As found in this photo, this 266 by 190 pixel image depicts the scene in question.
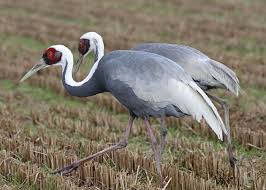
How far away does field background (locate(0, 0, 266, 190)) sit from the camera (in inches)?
212

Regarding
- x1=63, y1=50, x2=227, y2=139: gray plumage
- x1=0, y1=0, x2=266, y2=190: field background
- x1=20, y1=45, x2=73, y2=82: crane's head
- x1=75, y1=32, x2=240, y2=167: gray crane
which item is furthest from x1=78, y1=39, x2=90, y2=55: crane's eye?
x1=0, y1=0, x2=266, y2=190: field background

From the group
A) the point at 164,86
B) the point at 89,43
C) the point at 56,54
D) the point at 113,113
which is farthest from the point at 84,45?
the point at 113,113

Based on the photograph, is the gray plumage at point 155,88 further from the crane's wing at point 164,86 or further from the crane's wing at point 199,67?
the crane's wing at point 199,67

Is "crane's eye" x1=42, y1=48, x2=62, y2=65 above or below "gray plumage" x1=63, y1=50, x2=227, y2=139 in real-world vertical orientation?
above

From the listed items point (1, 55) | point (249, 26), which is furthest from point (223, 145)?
point (249, 26)

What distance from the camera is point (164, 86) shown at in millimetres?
5352

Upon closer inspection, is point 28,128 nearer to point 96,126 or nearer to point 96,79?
point 96,126

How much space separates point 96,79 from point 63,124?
2023 millimetres

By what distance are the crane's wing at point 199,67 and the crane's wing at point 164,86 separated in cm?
76

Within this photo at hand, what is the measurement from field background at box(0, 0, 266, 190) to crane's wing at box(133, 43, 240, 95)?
740 mm

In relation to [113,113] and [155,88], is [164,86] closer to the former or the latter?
[155,88]

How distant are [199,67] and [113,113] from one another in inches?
98.5

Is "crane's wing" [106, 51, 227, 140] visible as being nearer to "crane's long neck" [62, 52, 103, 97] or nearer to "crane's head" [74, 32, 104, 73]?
"crane's long neck" [62, 52, 103, 97]

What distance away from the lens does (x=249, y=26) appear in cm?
1512
